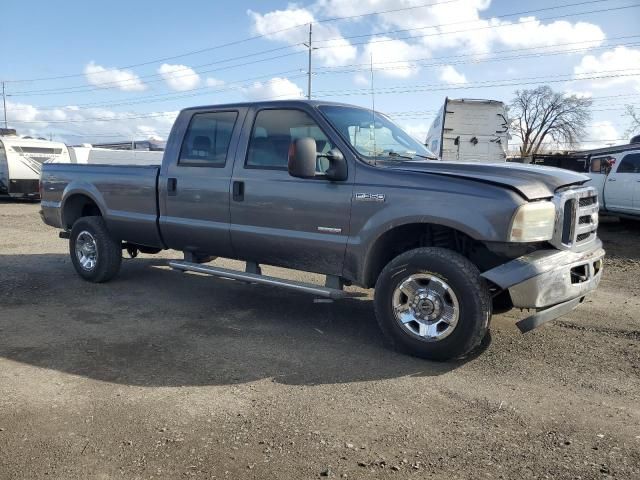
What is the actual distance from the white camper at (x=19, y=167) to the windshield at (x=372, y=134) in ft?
56.8

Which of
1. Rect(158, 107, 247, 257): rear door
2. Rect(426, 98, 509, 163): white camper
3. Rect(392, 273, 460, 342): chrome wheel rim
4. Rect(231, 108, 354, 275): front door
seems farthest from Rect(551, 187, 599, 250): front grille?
Rect(426, 98, 509, 163): white camper

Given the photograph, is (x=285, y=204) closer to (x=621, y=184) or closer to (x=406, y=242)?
(x=406, y=242)

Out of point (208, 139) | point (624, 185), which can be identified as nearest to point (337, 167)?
point (208, 139)

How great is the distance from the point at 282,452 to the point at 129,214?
13.5ft

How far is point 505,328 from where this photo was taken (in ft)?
16.6

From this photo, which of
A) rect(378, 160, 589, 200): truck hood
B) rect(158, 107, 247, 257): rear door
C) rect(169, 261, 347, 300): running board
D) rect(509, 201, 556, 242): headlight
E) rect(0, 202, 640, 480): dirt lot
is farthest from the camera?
rect(158, 107, 247, 257): rear door

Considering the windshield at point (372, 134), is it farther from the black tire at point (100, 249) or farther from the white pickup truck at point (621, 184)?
the white pickup truck at point (621, 184)

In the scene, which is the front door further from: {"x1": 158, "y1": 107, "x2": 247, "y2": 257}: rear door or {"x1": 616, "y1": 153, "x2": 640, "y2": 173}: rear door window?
{"x1": 616, "y1": 153, "x2": 640, "y2": 173}: rear door window

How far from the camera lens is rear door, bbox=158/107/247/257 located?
5.35 m

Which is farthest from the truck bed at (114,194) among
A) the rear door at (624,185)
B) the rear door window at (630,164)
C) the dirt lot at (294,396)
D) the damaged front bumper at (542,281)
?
the rear door window at (630,164)

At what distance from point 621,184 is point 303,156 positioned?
1020cm

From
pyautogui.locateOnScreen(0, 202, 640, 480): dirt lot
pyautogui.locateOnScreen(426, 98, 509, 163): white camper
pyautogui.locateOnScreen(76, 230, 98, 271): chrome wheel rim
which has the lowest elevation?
pyautogui.locateOnScreen(0, 202, 640, 480): dirt lot

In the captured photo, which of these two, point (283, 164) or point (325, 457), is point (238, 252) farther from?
point (325, 457)

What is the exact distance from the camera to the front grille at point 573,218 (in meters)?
4.00
